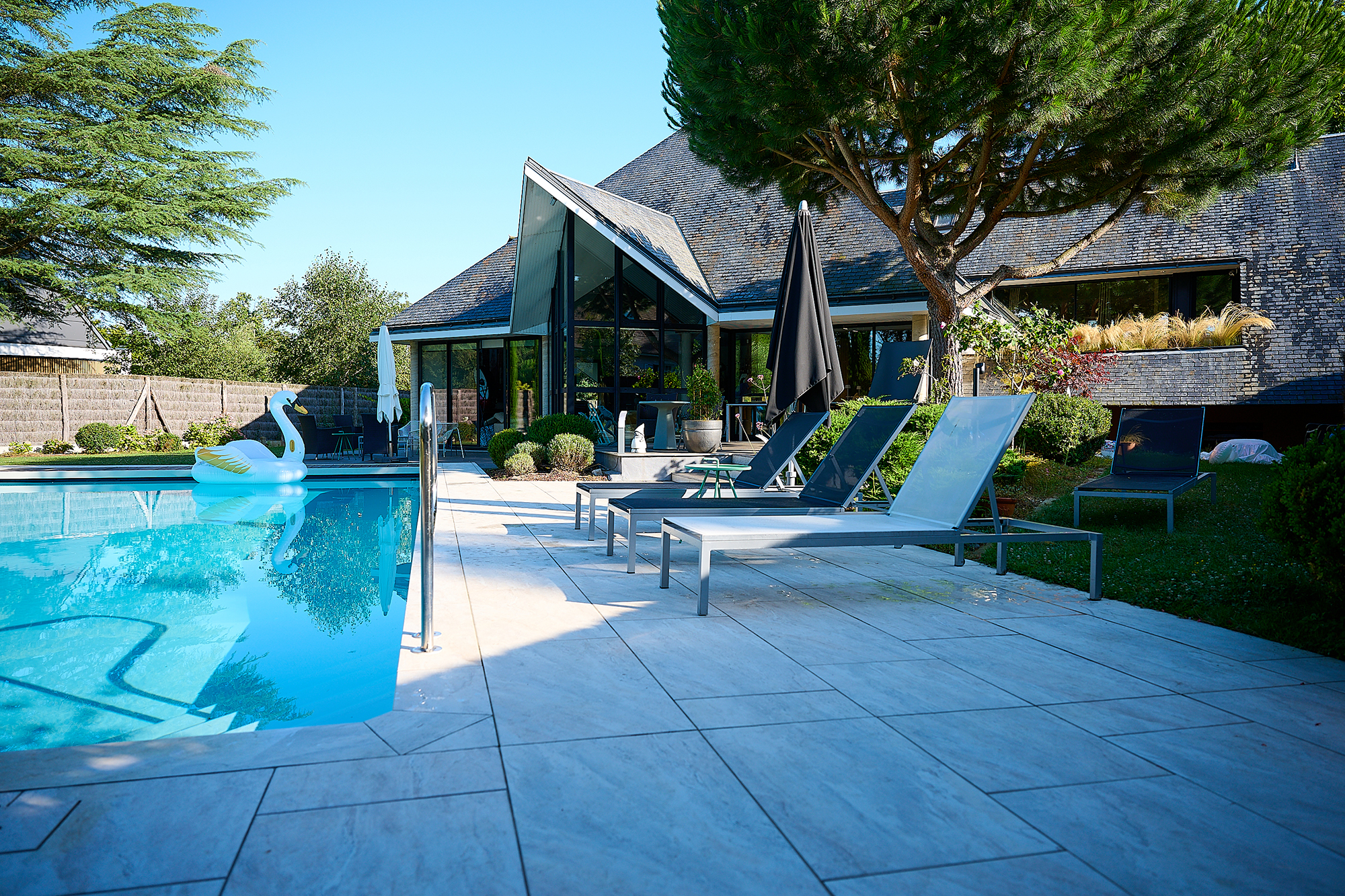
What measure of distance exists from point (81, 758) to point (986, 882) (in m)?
2.70

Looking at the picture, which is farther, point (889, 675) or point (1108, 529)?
point (1108, 529)

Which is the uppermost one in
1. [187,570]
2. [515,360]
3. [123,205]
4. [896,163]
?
[123,205]

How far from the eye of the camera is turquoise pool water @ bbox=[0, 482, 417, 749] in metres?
3.67

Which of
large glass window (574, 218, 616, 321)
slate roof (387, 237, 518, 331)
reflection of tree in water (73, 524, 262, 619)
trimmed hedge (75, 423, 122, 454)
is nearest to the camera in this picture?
reflection of tree in water (73, 524, 262, 619)

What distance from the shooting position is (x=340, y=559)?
719 centimetres

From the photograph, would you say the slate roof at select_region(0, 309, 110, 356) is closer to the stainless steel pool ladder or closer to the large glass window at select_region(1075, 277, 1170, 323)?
the stainless steel pool ladder

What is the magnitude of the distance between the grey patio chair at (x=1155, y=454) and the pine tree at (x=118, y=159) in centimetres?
2172

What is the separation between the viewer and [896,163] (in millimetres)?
12914

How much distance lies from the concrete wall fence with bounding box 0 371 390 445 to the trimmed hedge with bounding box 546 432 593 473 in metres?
11.0

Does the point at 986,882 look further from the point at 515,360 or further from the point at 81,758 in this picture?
the point at 515,360

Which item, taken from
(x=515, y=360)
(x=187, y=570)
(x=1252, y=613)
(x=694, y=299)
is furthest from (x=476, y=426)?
(x=1252, y=613)

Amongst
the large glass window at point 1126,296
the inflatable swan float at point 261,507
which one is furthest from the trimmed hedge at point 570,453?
the large glass window at point 1126,296

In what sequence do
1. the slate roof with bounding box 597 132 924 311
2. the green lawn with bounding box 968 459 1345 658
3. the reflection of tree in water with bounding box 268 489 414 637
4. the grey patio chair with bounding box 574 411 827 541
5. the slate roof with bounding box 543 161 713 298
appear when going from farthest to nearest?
1. the slate roof with bounding box 597 132 924 311
2. the slate roof with bounding box 543 161 713 298
3. the grey patio chair with bounding box 574 411 827 541
4. the reflection of tree in water with bounding box 268 489 414 637
5. the green lawn with bounding box 968 459 1345 658

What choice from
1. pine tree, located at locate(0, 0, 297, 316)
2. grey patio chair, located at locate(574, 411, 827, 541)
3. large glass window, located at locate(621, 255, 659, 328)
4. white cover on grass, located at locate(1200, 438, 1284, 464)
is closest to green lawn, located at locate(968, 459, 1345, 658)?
grey patio chair, located at locate(574, 411, 827, 541)
